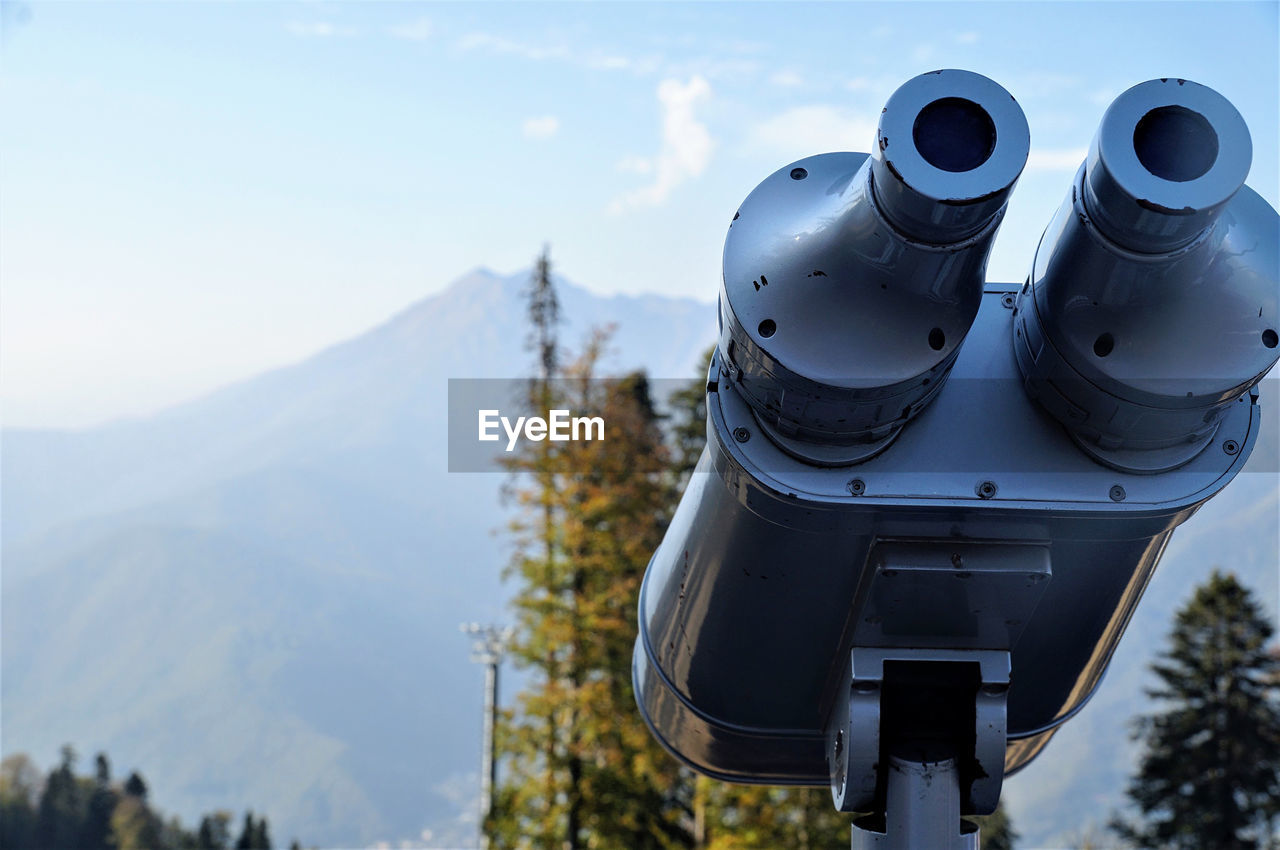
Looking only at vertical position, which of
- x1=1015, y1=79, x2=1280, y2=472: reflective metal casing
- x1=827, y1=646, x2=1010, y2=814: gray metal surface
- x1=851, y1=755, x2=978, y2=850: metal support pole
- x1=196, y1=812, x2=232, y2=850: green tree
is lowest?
x1=196, y1=812, x2=232, y2=850: green tree

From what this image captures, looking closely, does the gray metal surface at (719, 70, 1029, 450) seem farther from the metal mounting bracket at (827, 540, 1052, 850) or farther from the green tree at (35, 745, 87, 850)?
the green tree at (35, 745, 87, 850)

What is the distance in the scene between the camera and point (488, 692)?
18.3 meters

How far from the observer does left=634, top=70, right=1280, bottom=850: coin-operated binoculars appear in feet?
6.01

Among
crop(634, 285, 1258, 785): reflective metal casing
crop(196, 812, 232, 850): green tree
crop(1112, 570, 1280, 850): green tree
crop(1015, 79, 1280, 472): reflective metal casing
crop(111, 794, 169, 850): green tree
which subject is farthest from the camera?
crop(196, 812, 232, 850): green tree

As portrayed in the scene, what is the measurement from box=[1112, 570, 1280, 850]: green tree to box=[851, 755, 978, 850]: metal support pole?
61.2 feet

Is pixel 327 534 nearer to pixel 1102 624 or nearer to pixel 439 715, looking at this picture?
pixel 439 715

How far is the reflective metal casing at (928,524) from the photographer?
2.10 meters

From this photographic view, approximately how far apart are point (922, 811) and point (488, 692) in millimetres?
16556

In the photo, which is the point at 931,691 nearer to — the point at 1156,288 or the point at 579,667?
the point at 1156,288

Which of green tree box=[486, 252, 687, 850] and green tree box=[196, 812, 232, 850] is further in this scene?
green tree box=[196, 812, 232, 850]

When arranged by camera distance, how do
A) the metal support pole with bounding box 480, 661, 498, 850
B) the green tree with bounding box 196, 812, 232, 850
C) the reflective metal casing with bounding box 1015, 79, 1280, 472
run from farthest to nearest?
the green tree with bounding box 196, 812, 232, 850 → the metal support pole with bounding box 480, 661, 498, 850 → the reflective metal casing with bounding box 1015, 79, 1280, 472

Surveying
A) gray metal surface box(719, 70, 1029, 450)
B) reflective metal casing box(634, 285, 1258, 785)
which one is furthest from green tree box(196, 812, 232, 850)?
gray metal surface box(719, 70, 1029, 450)

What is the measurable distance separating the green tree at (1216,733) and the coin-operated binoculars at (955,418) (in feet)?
61.3

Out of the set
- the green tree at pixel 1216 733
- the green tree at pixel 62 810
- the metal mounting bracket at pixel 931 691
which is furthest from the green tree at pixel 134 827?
the metal mounting bracket at pixel 931 691
